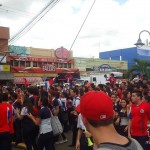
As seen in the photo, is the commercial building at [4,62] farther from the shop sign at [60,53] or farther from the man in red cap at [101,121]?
the man in red cap at [101,121]

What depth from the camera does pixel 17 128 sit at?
10617 millimetres

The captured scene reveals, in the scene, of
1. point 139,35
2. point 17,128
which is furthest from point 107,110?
point 139,35

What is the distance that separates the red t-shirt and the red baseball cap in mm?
4655

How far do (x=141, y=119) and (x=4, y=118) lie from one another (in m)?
2.84

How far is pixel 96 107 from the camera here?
193cm

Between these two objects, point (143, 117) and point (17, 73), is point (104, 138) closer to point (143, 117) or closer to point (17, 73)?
point (143, 117)

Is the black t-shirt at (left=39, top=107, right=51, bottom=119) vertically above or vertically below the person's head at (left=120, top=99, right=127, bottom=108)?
below

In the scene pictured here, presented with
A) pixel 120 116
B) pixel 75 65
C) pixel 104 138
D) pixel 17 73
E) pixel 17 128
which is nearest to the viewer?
pixel 104 138

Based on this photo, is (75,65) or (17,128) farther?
(75,65)

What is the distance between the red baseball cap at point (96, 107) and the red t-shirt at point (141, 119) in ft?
15.3

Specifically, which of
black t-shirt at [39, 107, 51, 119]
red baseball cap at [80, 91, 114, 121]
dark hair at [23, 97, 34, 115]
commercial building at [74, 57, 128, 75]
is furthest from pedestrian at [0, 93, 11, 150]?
commercial building at [74, 57, 128, 75]

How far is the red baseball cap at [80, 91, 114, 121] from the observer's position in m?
1.93

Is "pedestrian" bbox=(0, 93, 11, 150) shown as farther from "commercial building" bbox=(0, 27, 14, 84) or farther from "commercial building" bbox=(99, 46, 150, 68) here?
"commercial building" bbox=(99, 46, 150, 68)

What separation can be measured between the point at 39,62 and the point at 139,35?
2829 centimetres
